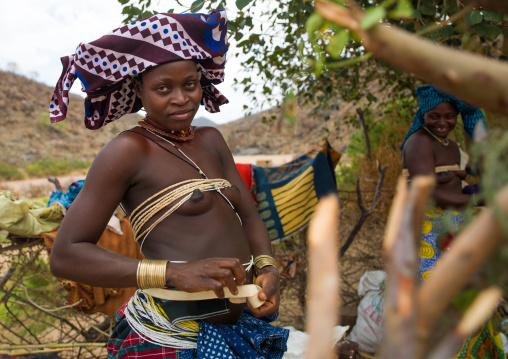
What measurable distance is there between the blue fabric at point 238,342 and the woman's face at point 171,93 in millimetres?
905

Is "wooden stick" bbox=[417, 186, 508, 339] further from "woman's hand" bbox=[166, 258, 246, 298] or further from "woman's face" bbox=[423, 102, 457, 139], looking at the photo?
"woman's face" bbox=[423, 102, 457, 139]

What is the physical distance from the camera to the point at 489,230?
1.42 ft

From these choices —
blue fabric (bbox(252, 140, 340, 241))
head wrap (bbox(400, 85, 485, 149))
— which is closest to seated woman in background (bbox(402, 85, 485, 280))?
head wrap (bbox(400, 85, 485, 149))

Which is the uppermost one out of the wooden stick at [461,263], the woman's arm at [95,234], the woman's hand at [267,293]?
the wooden stick at [461,263]

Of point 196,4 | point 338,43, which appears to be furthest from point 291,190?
point 338,43

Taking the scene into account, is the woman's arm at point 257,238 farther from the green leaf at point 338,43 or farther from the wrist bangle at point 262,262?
the green leaf at point 338,43

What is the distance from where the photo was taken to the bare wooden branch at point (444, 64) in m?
0.46

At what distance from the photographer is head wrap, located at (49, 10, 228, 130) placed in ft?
5.62

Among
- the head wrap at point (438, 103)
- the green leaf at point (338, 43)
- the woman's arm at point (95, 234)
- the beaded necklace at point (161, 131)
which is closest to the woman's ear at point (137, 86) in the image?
the beaded necklace at point (161, 131)

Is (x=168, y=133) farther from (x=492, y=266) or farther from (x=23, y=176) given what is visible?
(x=23, y=176)

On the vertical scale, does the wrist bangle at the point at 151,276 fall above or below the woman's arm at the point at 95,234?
below

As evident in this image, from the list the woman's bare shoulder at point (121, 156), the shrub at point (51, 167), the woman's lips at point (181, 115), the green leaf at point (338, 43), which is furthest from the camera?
the shrub at point (51, 167)

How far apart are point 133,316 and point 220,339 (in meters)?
0.41

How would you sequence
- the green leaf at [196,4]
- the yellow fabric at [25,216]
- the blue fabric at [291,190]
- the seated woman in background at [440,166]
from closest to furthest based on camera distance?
the green leaf at [196,4] → the yellow fabric at [25,216] → the seated woman in background at [440,166] → the blue fabric at [291,190]
